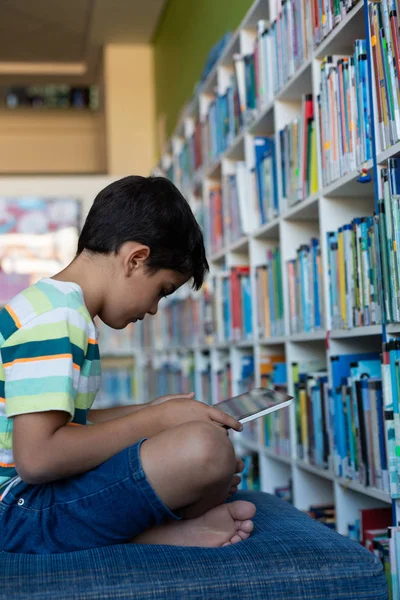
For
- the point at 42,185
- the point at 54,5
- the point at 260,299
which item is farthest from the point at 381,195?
Result: the point at 54,5

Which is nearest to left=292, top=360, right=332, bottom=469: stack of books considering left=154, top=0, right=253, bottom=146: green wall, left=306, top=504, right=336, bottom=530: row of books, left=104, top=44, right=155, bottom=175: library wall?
left=306, top=504, right=336, bottom=530: row of books

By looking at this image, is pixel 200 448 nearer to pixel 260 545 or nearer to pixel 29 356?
pixel 260 545

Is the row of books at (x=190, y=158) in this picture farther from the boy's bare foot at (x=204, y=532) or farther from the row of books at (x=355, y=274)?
the boy's bare foot at (x=204, y=532)

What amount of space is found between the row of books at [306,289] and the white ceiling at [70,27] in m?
3.89

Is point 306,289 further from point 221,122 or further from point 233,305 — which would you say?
point 221,122

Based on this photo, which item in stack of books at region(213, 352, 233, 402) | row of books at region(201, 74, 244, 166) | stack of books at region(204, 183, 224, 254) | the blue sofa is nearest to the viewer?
the blue sofa

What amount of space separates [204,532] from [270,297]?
1469mm

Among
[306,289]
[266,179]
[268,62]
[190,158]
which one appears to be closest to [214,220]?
[190,158]

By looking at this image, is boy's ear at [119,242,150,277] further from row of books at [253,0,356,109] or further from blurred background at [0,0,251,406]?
blurred background at [0,0,251,406]

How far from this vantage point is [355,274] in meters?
1.80

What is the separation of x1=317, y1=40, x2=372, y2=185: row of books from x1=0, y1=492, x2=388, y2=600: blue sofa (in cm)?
92

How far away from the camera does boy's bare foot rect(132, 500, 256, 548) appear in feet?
3.80

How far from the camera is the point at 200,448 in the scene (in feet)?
3.54

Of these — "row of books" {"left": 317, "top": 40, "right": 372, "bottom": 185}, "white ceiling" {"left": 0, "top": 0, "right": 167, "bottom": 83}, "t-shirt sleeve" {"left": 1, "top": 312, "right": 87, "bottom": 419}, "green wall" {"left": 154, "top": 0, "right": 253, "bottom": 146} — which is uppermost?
"white ceiling" {"left": 0, "top": 0, "right": 167, "bottom": 83}
